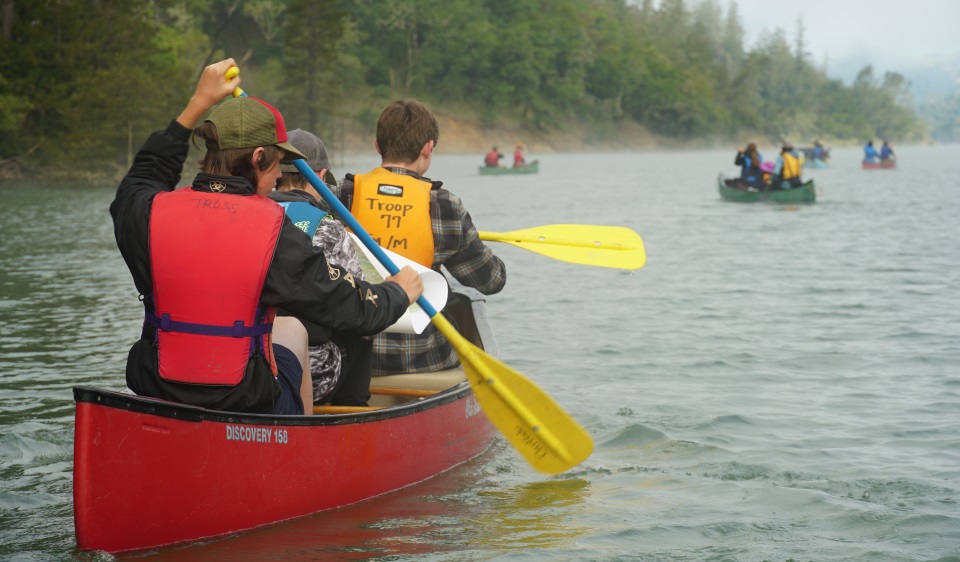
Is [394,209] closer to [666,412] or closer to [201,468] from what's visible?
[201,468]

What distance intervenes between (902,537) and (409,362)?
8.00 ft

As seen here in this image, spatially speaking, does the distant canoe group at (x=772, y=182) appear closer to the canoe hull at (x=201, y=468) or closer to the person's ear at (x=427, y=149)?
the person's ear at (x=427, y=149)

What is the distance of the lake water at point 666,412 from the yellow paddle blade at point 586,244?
1026 millimetres

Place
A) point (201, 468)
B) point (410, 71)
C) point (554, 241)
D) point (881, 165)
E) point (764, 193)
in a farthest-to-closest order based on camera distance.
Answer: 1. point (410, 71)
2. point (881, 165)
3. point (764, 193)
4. point (554, 241)
5. point (201, 468)

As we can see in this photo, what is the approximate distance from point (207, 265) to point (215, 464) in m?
0.81

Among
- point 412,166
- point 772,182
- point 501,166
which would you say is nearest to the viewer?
point 412,166

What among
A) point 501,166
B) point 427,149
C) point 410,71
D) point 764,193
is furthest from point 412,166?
point 410,71

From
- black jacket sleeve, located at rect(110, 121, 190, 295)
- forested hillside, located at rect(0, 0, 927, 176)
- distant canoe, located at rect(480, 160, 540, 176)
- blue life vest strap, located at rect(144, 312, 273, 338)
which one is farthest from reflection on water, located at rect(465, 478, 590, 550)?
distant canoe, located at rect(480, 160, 540, 176)

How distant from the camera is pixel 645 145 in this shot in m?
104

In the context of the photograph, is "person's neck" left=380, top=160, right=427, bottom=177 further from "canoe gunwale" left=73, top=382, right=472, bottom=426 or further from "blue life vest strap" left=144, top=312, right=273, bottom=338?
"blue life vest strap" left=144, top=312, right=273, bottom=338

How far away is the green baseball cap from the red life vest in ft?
0.58

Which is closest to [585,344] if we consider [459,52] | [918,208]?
[918,208]

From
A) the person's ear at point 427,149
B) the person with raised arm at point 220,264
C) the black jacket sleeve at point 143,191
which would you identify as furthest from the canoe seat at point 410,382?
the black jacket sleeve at point 143,191

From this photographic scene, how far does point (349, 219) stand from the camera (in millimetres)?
4785
